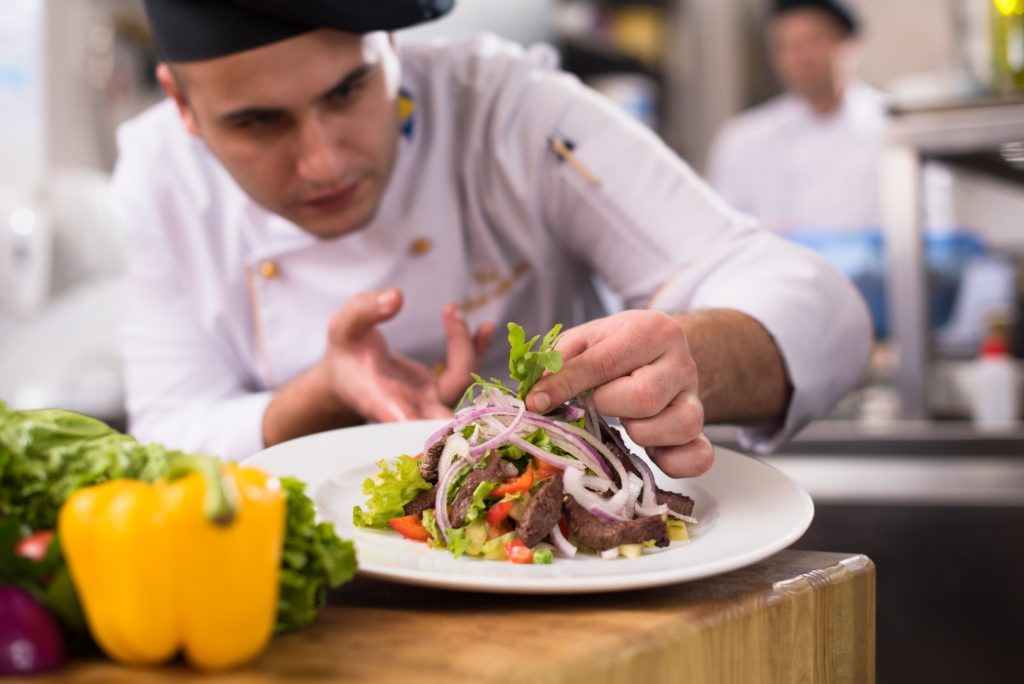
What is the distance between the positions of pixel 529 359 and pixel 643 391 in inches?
4.3

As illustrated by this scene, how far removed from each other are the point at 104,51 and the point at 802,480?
2.50 meters

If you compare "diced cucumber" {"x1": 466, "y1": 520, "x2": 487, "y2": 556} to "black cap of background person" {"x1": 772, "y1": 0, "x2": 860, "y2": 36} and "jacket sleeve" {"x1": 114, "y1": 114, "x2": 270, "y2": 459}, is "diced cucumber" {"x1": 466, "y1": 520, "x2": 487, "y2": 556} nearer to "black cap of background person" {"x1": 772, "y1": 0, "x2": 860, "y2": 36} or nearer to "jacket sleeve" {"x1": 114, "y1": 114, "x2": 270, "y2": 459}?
"jacket sleeve" {"x1": 114, "y1": 114, "x2": 270, "y2": 459}

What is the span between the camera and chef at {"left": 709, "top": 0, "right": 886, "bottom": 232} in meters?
5.70

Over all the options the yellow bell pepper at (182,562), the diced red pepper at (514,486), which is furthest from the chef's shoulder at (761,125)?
the yellow bell pepper at (182,562)

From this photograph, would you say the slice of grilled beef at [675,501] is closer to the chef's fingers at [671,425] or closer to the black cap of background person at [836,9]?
the chef's fingers at [671,425]

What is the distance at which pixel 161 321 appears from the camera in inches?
80.1

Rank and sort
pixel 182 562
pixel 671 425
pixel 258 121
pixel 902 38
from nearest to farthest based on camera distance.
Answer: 1. pixel 182 562
2. pixel 671 425
3. pixel 258 121
4. pixel 902 38

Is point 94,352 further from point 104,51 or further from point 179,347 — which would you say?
point 179,347

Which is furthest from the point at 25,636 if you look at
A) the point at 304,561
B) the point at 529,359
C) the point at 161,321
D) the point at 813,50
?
the point at 813,50

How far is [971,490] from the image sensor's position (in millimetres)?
1994

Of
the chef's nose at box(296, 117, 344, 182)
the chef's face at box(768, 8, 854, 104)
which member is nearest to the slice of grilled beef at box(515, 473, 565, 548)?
the chef's nose at box(296, 117, 344, 182)

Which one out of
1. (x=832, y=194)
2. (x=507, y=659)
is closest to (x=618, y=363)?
(x=507, y=659)

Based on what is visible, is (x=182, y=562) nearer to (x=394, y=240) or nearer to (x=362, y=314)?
(x=362, y=314)

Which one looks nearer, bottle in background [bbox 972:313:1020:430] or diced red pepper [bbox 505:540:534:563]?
diced red pepper [bbox 505:540:534:563]
